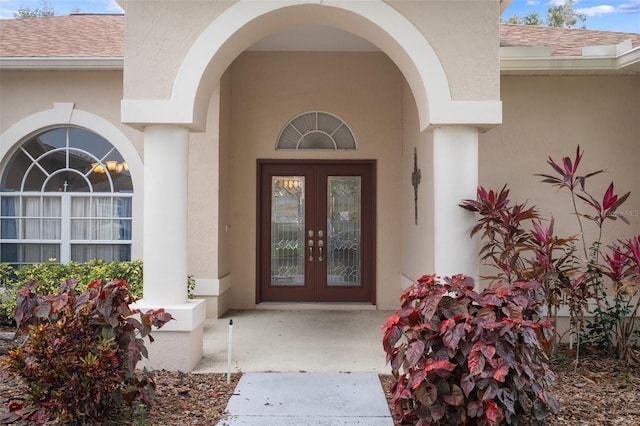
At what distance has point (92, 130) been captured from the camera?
8.56m

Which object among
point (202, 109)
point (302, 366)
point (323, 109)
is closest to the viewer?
point (302, 366)

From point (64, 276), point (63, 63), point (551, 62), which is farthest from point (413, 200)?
point (63, 63)

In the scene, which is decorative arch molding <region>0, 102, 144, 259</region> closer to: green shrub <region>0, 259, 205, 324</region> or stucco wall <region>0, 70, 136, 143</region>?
stucco wall <region>0, 70, 136, 143</region>

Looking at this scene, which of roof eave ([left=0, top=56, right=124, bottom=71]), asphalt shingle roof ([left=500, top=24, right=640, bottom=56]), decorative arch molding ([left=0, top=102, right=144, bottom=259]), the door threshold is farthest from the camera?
the door threshold

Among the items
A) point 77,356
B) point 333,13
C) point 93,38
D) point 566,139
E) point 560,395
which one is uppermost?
point 93,38

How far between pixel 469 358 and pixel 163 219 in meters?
3.55

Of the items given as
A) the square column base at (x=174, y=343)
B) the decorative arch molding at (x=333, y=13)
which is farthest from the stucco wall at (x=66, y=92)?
the square column base at (x=174, y=343)

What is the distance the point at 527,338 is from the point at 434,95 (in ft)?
9.14

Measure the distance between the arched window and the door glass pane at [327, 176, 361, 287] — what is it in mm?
3496

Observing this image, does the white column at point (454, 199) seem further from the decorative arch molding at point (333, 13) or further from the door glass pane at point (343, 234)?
the door glass pane at point (343, 234)

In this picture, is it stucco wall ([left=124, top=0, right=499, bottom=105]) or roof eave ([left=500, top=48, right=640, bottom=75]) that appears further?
roof eave ([left=500, top=48, right=640, bottom=75])

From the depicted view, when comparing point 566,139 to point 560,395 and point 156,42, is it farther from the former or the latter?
point 156,42

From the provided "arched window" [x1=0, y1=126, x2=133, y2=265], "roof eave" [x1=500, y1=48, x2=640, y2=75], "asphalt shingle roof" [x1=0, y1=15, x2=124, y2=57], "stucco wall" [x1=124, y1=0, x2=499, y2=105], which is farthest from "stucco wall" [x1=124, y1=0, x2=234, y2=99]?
"roof eave" [x1=500, y1=48, x2=640, y2=75]

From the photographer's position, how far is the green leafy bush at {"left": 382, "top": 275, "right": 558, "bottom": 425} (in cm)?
386
